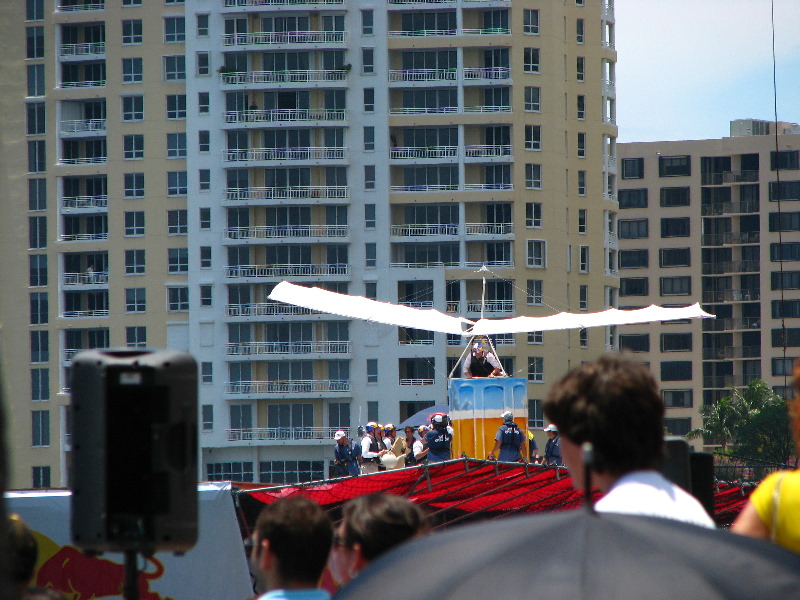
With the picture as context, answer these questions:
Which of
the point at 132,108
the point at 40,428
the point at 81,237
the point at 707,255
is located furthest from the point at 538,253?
the point at 707,255

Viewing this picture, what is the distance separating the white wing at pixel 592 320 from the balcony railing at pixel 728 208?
85.0m

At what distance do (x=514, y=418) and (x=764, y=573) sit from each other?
19.8 m

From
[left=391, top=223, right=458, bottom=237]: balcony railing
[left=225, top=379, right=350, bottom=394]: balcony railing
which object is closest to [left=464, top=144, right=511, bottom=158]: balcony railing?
[left=391, top=223, right=458, bottom=237]: balcony railing

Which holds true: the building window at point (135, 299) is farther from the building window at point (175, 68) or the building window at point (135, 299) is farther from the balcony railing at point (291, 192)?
the building window at point (175, 68)

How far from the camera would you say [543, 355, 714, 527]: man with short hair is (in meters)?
3.77

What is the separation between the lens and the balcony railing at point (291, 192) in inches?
3056

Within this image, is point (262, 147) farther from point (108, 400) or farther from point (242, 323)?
point (108, 400)

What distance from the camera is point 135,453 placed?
5277mm

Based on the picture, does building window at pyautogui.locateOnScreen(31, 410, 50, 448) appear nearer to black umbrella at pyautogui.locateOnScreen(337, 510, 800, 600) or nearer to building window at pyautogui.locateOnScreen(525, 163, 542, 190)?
building window at pyautogui.locateOnScreen(525, 163, 542, 190)


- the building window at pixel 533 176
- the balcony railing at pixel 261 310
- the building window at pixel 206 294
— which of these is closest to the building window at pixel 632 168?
the building window at pixel 533 176

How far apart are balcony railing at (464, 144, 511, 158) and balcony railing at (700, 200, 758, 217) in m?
35.1

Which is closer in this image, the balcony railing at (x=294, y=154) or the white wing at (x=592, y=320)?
the white wing at (x=592, y=320)

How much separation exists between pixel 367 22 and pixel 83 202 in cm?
2022

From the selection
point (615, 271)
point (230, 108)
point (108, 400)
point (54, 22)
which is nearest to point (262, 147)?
point (230, 108)
